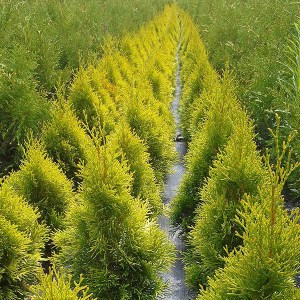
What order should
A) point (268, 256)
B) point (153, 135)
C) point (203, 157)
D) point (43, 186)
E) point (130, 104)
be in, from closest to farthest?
1. point (268, 256)
2. point (43, 186)
3. point (203, 157)
4. point (130, 104)
5. point (153, 135)

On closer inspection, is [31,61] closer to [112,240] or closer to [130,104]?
[130,104]

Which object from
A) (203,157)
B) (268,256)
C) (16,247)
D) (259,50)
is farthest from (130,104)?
(268,256)

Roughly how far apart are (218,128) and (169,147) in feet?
6.93

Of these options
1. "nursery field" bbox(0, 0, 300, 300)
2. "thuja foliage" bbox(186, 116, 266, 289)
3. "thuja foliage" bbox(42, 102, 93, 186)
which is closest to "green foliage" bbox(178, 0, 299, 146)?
"nursery field" bbox(0, 0, 300, 300)

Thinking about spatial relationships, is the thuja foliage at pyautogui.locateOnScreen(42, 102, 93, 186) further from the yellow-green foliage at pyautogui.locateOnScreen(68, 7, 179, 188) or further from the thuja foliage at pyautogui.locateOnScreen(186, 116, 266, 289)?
the thuja foliage at pyautogui.locateOnScreen(186, 116, 266, 289)

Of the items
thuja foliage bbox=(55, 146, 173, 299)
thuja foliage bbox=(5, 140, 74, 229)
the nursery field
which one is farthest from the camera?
thuja foliage bbox=(5, 140, 74, 229)

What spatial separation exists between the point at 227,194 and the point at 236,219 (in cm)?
93

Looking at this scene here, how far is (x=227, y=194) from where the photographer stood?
3.69m

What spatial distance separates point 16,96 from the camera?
5746 millimetres

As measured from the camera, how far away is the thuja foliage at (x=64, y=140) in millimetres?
5262

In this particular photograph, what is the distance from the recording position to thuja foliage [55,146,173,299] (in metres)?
3.33

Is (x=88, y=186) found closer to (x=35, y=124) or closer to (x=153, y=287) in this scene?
(x=153, y=287)

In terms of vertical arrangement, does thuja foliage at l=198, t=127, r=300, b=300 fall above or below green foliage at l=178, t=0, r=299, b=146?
above

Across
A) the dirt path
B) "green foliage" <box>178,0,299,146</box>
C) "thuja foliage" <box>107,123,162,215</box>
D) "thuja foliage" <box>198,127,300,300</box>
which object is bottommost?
the dirt path
